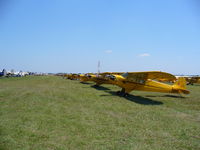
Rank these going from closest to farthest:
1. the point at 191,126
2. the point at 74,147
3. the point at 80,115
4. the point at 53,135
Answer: the point at 74,147
the point at 53,135
the point at 191,126
the point at 80,115

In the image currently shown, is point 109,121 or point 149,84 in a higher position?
point 149,84

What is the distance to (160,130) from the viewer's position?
510 cm

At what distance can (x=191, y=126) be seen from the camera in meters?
5.64

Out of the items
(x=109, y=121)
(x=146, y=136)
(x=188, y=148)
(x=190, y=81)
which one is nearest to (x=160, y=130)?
(x=146, y=136)

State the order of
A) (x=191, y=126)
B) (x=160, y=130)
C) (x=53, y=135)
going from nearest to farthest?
(x=53, y=135) < (x=160, y=130) < (x=191, y=126)

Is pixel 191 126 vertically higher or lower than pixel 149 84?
lower

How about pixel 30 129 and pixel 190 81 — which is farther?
pixel 190 81

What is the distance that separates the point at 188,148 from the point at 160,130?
117 cm

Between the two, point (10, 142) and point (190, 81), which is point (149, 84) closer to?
point (10, 142)

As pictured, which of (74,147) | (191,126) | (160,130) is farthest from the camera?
(191,126)

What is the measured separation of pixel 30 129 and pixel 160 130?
4270mm

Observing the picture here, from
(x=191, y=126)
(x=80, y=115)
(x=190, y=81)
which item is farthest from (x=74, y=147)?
(x=190, y=81)

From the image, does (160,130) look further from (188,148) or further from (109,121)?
(109,121)

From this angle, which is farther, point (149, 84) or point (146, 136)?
point (149, 84)
